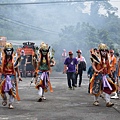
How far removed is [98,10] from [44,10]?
435 inches

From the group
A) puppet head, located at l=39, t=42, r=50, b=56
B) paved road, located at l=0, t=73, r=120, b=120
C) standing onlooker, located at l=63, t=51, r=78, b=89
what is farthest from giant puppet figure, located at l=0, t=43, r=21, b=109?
standing onlooker, located at l=63, t=51, r=78, b=89

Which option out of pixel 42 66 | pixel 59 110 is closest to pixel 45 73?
pixel 42 66

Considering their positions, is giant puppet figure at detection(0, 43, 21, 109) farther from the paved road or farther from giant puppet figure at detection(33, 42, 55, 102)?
giant puppet figure at detection(33, 42, 55, 102)

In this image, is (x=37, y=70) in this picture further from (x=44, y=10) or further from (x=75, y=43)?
(x=44, y=10)

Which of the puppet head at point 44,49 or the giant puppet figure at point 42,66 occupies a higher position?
the puppet head at point 44,49

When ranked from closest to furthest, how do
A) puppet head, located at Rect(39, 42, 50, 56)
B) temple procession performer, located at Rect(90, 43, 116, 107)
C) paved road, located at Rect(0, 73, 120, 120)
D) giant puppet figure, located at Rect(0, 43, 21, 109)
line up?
paved road, located at Rect(0, 73, 120, 120) → giant puppet figure, located at Rect(0, 43, 21, 109) → temple procession performer, located at Rect(90, 43, 116, 107) → puppet head, located at Rect(39, 42, 50, 56)

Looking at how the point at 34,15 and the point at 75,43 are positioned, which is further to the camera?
the point at 34,15

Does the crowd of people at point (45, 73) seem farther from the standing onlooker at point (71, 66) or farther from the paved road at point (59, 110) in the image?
the standing onlooker at point (71, 66)

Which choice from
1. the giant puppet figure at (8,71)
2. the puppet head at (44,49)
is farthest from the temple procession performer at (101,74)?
the giant puppet figure at (8,71)

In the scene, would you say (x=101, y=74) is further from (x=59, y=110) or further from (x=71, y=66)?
(x=71, y=66)

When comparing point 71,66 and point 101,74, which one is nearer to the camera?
point 101,74

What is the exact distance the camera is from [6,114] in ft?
34.0

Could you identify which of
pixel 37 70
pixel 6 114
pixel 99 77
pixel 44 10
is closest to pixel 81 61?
pixel 37 70

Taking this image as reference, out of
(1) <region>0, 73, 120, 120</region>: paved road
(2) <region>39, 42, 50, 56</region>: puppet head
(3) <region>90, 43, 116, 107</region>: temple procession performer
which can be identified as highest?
(2) <region>39, 42, 50, 56</region>: puppet head
